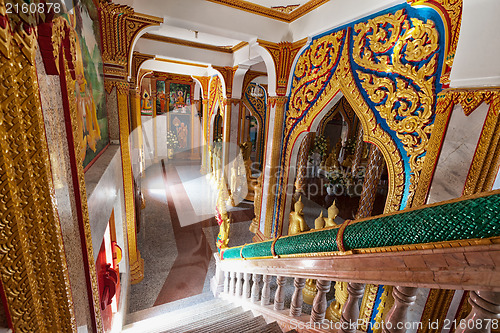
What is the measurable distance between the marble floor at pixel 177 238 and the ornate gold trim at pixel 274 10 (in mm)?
4490

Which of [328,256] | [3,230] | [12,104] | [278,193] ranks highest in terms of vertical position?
[12,104]

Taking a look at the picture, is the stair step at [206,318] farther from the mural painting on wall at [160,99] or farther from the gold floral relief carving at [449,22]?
the mural painting on wall at [160,99]

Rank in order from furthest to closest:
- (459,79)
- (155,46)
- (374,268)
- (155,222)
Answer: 1. (155,222)
2. (155,46)
3. (459,79)
4. (374,268)

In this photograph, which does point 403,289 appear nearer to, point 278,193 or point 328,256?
point 328,256

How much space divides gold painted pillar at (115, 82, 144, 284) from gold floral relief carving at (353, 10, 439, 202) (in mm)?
3138

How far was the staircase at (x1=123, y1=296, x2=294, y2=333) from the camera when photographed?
6.14 ft

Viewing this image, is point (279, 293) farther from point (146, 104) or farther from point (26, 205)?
point (146, 104)

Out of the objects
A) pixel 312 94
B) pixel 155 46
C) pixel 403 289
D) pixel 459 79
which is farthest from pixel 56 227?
pixel 155 46

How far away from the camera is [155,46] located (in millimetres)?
5262

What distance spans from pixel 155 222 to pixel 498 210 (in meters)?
6.42

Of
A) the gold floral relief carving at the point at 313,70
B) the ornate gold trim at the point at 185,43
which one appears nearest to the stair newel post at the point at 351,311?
the gold floral relief carving at the point at 313,70

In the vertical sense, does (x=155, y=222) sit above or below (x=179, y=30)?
below

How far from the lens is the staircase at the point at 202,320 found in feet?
6.14

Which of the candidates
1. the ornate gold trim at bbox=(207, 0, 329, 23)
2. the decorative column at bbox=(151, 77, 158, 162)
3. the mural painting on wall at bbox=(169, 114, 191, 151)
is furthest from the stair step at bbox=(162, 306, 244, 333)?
the mural painting on wall at bbox=(169, 114, 191, 151)
